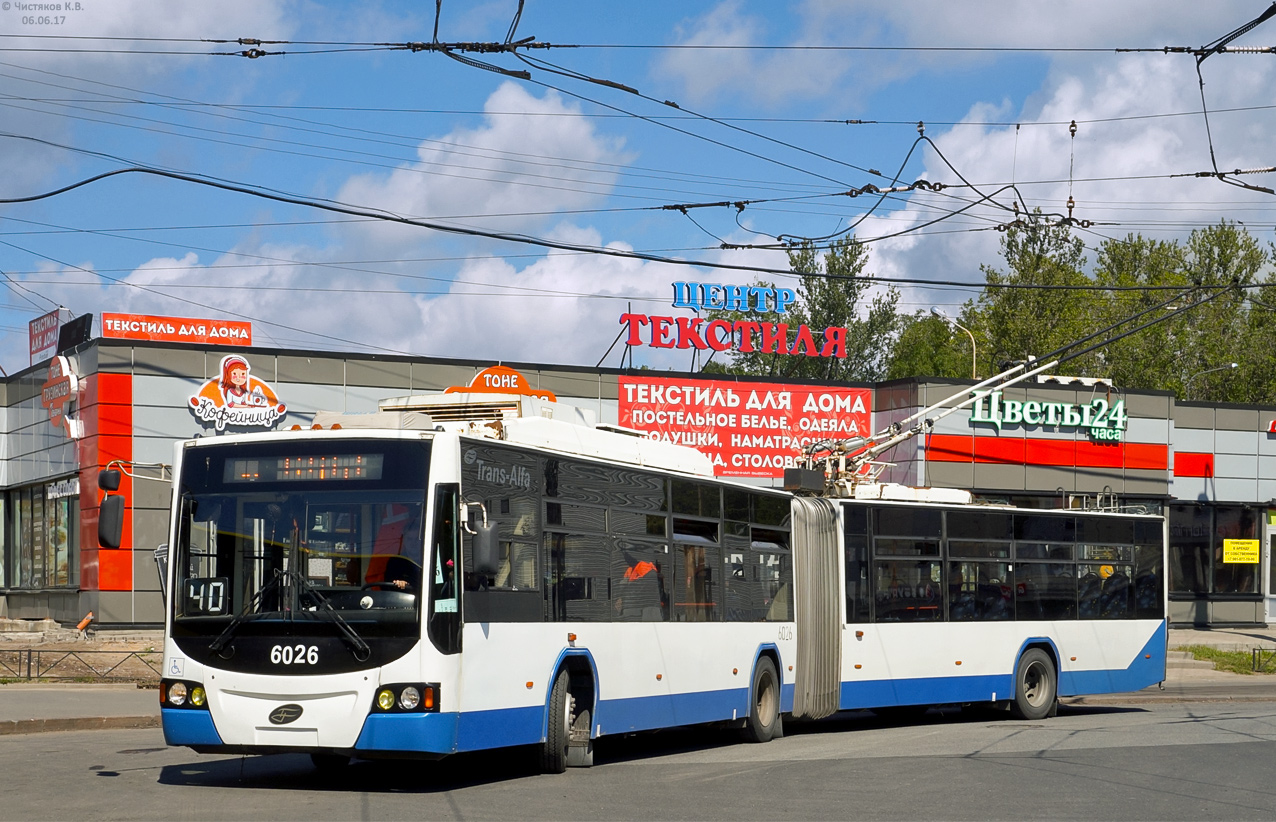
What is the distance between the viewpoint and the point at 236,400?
3055 cm

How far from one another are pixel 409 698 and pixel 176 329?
26.2m

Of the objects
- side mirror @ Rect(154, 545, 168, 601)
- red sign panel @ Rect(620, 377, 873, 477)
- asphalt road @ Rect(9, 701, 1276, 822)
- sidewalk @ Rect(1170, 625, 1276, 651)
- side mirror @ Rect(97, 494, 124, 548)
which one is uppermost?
red sign panel @ Rect(620, 377, 873, 477)

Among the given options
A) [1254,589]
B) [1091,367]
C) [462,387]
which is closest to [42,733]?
[462,387]

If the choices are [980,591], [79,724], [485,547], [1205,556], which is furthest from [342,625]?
[1205,556]

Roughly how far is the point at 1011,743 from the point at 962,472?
2108cm

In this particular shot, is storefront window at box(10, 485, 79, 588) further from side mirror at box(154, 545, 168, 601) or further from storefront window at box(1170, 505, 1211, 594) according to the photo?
storefront window at box(1170, 505, 1211, 594)

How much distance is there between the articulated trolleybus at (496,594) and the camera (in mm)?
10828

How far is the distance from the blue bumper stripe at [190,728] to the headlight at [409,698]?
1484 mm

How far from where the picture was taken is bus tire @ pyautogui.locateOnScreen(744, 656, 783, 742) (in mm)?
16188

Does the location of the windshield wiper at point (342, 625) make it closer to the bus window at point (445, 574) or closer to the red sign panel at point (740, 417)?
the bus window at point (445, 574)

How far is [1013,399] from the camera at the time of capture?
3706cm

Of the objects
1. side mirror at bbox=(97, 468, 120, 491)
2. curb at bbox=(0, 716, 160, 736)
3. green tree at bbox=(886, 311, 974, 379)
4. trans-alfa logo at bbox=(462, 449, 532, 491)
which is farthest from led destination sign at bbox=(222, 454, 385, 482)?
green tree at bbox=(886, 311, 974, 379)

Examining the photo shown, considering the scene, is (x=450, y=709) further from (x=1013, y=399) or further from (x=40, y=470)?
(x=1013, y=399)

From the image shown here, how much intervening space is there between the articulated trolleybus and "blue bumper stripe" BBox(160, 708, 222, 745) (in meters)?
0.02
